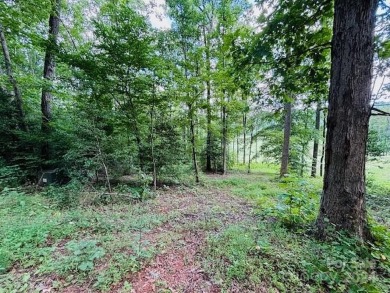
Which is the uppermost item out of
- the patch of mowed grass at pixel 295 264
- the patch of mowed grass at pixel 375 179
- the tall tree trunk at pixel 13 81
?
the tall tree trunk at pixel 13 81

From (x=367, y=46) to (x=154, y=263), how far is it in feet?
12.9

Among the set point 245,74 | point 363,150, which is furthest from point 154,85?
point 363,150

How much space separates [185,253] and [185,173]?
5145 millimetres

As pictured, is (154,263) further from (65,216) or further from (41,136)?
(41,136)

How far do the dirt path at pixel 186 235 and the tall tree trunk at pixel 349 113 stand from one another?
1704 millimetres

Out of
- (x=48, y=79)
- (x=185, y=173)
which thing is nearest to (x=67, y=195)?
(x=185, y=173)

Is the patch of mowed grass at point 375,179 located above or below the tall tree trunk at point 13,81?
below

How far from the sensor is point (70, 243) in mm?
2742

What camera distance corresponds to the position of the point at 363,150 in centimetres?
260

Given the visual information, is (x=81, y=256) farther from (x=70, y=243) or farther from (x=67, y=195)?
(x=67, y=195)

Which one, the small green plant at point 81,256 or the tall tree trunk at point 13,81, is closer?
the small green plant at point 81,256

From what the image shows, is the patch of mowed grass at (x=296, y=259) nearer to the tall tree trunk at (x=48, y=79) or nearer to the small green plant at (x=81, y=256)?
the small green plant at (x=81, y=256)

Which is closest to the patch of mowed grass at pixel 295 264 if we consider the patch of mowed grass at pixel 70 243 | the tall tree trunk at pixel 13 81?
the patch of mowed grass at pixel 70 243

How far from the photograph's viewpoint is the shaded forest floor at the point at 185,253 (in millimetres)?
2090
